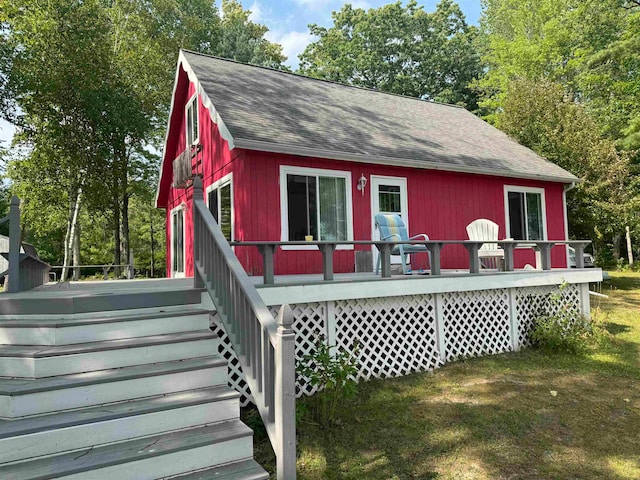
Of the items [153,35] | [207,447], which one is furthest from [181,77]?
[153,35]

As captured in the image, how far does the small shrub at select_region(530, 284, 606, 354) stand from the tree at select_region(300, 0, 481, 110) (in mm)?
22927

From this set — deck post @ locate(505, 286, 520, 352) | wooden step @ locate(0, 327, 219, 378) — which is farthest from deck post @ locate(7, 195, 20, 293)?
deck post @ locate(505, 286, 520, 352)

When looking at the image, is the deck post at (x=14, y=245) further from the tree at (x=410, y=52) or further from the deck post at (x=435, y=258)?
the tree at (x=410, y=52)

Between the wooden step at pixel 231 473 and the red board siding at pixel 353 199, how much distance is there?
4.61 m

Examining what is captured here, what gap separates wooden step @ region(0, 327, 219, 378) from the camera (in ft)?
10.4

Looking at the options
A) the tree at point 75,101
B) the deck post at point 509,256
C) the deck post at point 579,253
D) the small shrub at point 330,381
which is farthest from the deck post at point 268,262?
the tree at point 75,101

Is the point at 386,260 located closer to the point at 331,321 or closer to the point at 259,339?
the point at 331,321

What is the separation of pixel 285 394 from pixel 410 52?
30308 millimetres

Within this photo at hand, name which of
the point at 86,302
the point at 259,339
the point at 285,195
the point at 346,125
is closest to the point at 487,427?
the point at 259,339

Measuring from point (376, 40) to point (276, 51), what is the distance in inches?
276

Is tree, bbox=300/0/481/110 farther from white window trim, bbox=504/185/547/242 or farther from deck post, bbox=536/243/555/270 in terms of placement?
deck post, bbox=536/243/555/270

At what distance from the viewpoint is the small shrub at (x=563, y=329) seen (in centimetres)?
678

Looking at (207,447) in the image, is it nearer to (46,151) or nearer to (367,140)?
(367,140)

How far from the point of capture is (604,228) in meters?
14.5
